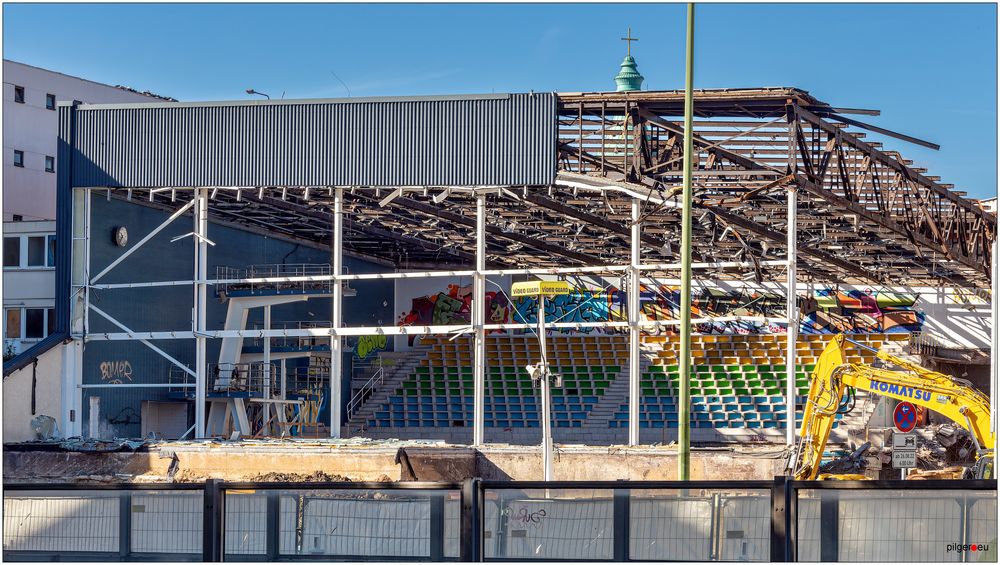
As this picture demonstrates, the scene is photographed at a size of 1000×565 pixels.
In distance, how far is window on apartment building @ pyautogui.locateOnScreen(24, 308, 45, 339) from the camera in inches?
1917

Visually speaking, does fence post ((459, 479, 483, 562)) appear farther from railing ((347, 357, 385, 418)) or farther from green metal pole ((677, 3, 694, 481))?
railing ((347, 357, 385, 418))

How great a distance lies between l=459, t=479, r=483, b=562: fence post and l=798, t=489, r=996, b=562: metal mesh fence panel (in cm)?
321

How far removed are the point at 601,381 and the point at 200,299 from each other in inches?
792

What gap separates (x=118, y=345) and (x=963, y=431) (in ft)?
91.9

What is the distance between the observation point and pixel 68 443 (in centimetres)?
4331

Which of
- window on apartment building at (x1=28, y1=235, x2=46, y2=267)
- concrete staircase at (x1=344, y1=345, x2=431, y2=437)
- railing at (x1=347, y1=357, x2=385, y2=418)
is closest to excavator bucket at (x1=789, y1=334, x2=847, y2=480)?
concrete staircase at (x1=344, y1=345, x2=431, y2=437)

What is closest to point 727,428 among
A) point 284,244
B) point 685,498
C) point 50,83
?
point 284,244

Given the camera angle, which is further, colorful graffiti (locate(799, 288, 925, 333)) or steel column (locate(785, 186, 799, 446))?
colorful graffiti (locate(799, 288, 925, 333))

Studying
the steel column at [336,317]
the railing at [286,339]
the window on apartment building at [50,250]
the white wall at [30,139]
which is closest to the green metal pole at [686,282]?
the steel column at [336,317]

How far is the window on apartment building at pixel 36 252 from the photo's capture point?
4922 cm

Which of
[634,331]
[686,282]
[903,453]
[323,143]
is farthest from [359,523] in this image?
[323,143]

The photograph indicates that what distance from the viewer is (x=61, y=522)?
15.2 m

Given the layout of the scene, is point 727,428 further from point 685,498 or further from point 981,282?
point 685,498

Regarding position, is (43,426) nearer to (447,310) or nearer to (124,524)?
(447,310)
